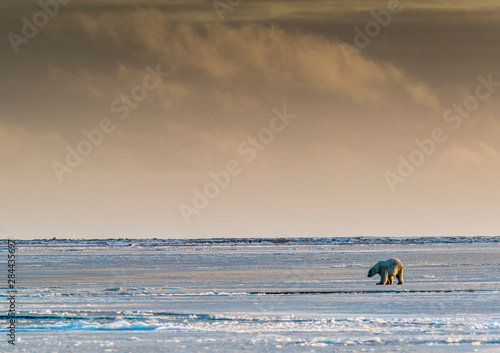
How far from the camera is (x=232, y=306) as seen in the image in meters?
20.3

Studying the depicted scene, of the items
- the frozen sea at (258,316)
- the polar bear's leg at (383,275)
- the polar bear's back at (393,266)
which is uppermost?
the polar bear's back at (393,266)

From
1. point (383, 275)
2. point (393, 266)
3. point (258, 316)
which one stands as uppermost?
point (393, 266)

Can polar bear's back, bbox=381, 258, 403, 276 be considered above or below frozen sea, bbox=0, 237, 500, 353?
above

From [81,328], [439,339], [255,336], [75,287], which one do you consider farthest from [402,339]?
[75,287]

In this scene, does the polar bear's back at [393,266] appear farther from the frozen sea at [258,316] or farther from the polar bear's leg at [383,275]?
the frozen sea at [258,316]

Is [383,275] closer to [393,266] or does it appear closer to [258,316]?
[393,266]

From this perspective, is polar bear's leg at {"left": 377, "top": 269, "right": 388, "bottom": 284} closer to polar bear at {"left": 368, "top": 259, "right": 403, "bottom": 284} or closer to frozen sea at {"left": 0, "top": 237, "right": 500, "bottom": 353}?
polar bear at {"left": 368, "top": 259, "right": 403, "bottom": 284}

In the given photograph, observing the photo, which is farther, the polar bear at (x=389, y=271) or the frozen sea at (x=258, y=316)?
the polar bear at (x=389, y=271)

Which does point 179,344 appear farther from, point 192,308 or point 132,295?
point 132,295

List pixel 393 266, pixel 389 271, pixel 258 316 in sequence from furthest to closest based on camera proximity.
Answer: pixel 393 266, pixel 389 271, pixel 258 316

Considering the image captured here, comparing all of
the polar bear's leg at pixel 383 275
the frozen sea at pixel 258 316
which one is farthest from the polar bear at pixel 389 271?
the frozen sea at pixel 258 316

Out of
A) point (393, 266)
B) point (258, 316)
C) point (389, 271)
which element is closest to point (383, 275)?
point (389, 271)

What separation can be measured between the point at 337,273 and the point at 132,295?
1244 cm

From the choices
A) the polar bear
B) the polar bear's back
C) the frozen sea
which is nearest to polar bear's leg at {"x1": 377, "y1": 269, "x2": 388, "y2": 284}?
the polar bear
